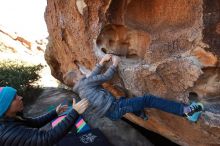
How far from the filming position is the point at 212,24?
3.80 meters

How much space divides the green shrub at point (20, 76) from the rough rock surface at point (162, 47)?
2.39 metres

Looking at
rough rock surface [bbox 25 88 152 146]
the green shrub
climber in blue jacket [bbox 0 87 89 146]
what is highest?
the green shrub

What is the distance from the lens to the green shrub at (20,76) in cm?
753

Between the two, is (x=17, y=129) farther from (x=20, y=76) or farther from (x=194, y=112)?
(x=20, y=76)

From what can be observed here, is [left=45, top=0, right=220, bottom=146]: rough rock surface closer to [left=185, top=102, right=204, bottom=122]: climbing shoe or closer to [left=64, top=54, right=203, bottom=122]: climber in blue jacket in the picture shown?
[left=185, top=102, right=204, bottom=122]: climbing shoe

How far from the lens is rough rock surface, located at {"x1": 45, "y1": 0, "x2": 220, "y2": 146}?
396 cm

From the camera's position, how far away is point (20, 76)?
7.79 m

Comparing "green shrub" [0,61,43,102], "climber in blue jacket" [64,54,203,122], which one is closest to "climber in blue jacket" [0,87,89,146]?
"climber in blue jacket" [64,54,203,122]

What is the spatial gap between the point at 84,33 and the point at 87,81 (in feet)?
4.01

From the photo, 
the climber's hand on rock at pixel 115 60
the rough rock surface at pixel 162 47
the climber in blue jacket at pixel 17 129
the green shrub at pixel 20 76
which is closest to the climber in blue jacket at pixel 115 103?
the climber's hand on rock at pixel 115 60

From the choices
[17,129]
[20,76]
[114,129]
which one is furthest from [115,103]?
[20,76]

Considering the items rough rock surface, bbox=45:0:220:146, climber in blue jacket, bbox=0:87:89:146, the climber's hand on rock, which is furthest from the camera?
the climber's hand on rock

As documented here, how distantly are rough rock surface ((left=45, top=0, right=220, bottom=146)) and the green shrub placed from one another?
239 cm

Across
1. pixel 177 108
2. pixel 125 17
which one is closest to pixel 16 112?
pixel 177 108
